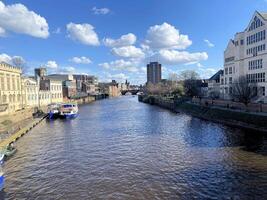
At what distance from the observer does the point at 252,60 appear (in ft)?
205

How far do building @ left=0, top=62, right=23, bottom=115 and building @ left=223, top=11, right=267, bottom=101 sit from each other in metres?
49.0

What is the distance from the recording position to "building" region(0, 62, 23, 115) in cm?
5635

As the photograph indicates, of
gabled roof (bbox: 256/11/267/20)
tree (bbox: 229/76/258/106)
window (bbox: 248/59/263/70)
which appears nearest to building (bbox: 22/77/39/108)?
tree (bbox: 229/76/258/106)

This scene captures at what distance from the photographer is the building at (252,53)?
190ft

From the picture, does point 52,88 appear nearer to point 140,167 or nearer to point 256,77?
point 256,77

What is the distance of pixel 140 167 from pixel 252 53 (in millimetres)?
48691

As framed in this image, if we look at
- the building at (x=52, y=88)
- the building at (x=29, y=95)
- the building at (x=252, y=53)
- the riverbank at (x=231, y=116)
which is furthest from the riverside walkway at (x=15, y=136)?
the building at (x=52, y=88)

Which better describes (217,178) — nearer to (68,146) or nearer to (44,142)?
(68,146)

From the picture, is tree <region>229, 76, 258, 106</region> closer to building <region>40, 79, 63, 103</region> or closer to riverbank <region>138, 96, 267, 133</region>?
riverbank <region>138, 96, 267, 133</region>

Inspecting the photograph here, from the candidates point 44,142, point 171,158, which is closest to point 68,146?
point 44,142

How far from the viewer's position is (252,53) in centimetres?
6228

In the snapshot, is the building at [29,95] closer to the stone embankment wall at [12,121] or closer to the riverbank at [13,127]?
the riverbank at [13,127]

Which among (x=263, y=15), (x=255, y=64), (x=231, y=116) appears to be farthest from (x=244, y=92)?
(x=263, y=15)

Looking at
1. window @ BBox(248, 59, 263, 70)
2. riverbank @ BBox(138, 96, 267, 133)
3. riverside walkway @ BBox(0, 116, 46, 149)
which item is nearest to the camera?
riverside walkway @ BBox(0, 116, 46, 149)
